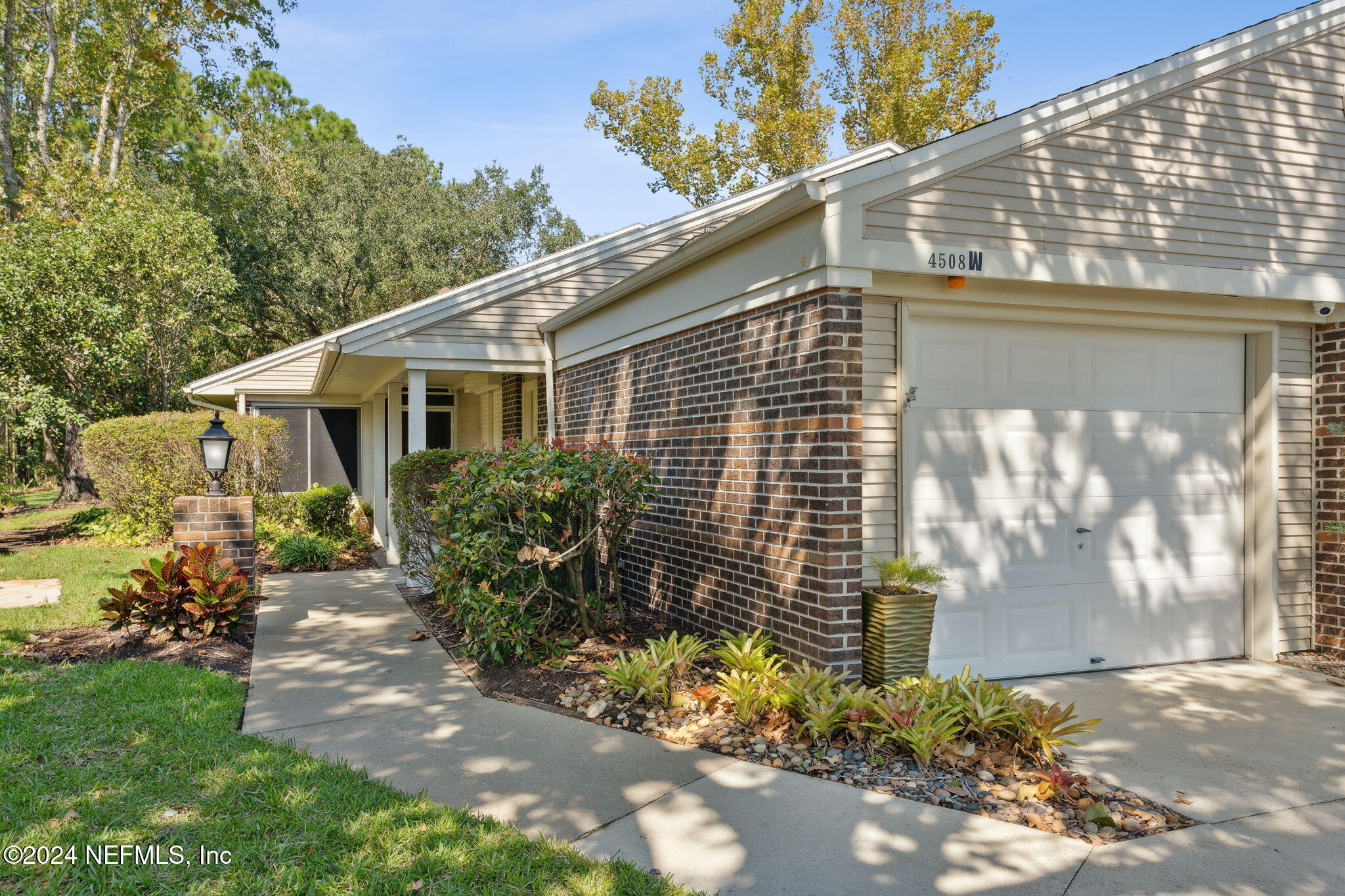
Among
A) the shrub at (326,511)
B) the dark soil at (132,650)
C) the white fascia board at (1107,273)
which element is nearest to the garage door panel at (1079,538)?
the white fascia board at (1107,273)

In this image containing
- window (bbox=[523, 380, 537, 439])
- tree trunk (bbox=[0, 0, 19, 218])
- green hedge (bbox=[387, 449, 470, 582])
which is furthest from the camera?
tree trunk (bbox=[0, 0, 19, 218])

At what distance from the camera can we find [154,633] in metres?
Answer: 6.52

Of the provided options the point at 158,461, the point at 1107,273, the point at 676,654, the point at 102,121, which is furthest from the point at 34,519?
the point at 1107,273

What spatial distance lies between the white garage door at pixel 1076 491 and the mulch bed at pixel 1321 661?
338mm

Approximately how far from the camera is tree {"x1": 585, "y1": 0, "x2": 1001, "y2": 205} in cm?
2209

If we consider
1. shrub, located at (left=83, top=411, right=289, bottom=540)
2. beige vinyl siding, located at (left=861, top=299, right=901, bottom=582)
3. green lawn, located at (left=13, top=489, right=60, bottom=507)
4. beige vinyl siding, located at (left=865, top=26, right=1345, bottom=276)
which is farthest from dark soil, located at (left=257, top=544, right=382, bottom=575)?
green lawn, located at (left=13, top=489, right=60, bottom=507)

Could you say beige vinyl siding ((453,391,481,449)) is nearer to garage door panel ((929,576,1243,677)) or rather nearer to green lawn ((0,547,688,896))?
green lawn ((0,547,688,896))

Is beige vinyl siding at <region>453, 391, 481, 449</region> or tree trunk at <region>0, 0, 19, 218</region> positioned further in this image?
tree trunk at <region>0, 0, 19, 218</region>

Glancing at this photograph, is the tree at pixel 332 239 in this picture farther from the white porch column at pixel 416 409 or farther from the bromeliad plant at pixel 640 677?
the bromeliad plant at pixel 640 677

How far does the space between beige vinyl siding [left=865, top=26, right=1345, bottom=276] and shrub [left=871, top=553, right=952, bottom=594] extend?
2005 millimetres

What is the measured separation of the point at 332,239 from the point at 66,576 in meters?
15.2

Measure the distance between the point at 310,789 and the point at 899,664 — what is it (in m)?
3.21

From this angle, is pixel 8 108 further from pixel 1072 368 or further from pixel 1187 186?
pixel 1187 186

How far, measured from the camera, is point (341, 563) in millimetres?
11852
